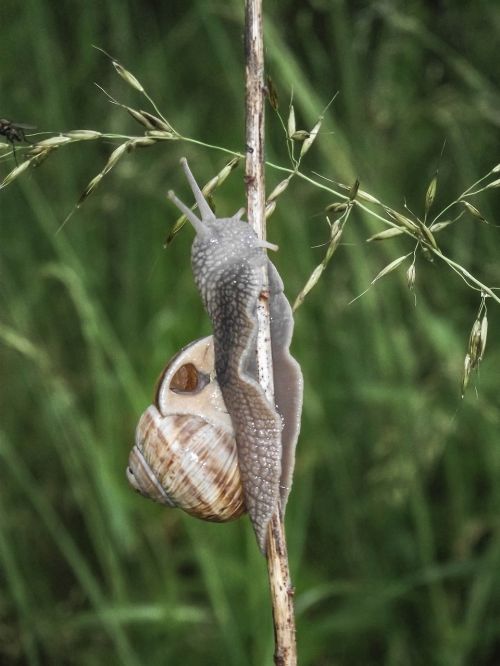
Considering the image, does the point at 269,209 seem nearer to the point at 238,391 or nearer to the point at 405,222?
the point at 405,222

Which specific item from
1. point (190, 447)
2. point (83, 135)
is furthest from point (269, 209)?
point (190, 447)

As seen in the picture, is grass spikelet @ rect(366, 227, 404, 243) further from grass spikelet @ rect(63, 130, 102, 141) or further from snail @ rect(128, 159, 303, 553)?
grass spikelet @ rect(63, 130, 102, 141)

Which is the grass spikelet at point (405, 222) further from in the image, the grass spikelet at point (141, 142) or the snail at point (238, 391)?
the grass spikelet at point (141, 142)

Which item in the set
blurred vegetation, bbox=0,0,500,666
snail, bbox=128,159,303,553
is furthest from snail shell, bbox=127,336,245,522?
blurred vegetation, bbox=0,0,500,666

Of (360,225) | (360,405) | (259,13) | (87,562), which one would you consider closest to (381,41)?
(360,225)

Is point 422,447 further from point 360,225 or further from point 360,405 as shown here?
point 360,225

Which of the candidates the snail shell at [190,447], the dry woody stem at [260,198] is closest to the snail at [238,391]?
the snail shell at [190,447]

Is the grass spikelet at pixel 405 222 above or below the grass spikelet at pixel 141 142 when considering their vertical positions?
below
